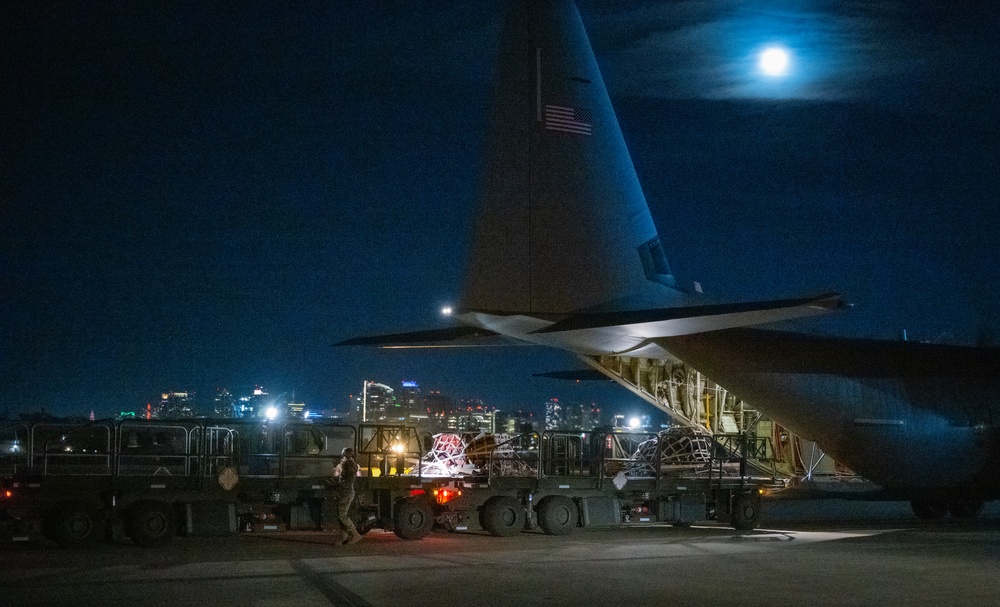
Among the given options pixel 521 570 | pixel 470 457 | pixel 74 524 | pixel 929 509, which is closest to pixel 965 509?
pixel 929 509

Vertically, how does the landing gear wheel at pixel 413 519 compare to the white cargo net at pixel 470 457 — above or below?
below

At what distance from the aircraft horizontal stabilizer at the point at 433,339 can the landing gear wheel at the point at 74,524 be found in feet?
18.8

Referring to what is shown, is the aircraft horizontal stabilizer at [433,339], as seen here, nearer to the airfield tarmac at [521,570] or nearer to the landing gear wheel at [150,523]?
the airfield tarmac at [521,570]

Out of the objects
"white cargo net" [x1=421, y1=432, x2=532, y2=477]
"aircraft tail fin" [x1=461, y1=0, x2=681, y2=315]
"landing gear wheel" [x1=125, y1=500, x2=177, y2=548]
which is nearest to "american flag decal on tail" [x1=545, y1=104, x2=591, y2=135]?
"aircraft tail fin" [x1=461, y1=0, x2=681, y2=315]

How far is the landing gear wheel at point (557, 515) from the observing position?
18.4 meters

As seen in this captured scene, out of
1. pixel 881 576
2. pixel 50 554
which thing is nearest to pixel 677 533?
pixel 881 576

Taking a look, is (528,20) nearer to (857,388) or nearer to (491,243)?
(491,243)

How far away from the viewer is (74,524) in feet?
51.6

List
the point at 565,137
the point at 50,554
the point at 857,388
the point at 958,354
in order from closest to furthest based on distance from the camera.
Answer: the point at 50,554, the point at 565,137, the point at 857,388, the point at 958,354

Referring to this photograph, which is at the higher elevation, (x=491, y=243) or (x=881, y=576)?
(x=491, y=243)

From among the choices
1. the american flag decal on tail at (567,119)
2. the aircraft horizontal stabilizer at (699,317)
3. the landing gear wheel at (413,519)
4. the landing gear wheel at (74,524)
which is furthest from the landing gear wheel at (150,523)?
the american flag decal on tail at (567,119)

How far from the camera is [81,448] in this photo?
21.0 metres

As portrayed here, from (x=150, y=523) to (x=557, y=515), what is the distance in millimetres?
6959

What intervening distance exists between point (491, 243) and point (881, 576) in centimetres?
777
